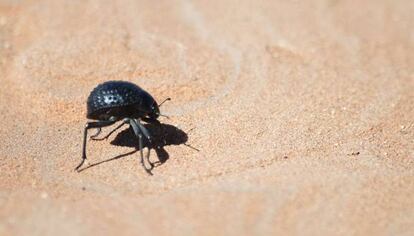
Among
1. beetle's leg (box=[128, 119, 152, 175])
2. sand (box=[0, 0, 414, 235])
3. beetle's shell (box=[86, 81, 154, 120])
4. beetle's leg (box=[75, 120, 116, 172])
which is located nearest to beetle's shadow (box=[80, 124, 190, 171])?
sand (box=[0, 0, 414, 235])

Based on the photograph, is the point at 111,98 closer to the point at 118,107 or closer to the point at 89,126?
the point at 118,107

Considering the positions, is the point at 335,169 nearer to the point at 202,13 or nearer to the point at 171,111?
the point at 171,111

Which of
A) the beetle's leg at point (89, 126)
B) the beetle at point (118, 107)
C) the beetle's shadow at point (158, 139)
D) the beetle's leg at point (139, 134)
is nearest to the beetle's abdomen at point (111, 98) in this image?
the beetle at point (118, 107)

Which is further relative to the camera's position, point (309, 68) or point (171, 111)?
point (309, 68)

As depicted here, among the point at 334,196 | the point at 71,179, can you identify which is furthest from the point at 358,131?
the point at 71,179

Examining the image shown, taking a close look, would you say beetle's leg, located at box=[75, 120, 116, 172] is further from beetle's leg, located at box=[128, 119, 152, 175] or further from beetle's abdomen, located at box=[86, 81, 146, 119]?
beetle's leg, located at box=[128, 119, 152, 175]

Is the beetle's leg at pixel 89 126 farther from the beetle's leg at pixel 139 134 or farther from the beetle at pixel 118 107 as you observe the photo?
the beetle's leg at pixel 139 134
